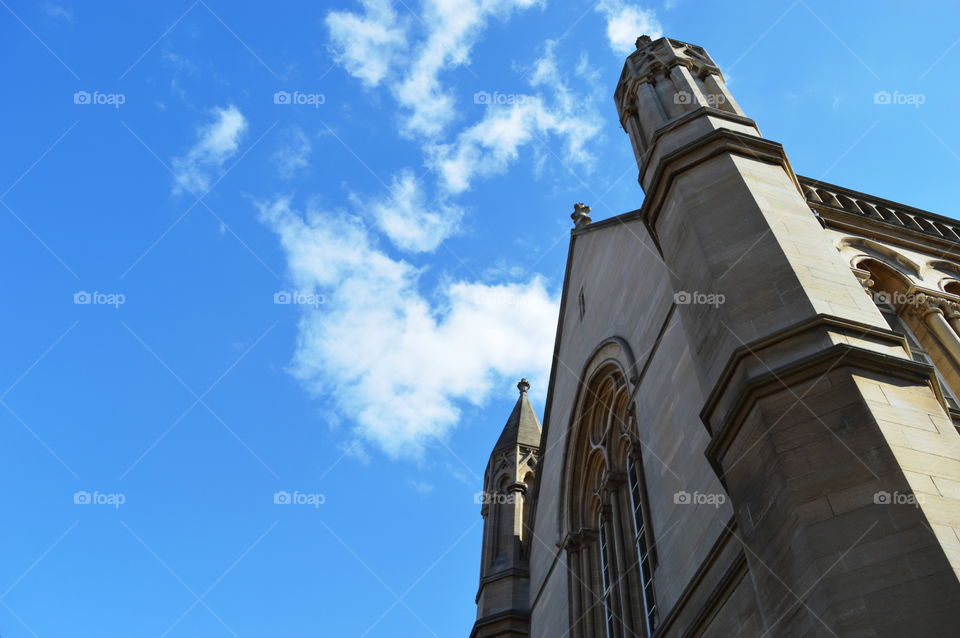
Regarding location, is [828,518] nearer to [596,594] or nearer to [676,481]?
[676,481]

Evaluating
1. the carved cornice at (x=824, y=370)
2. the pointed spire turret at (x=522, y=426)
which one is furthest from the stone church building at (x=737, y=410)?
the pointed spire turret at (x=522, y=426)

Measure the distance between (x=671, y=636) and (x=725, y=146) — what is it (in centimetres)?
575

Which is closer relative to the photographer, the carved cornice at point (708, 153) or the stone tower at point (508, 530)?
the carved cornice at point (708, 153)

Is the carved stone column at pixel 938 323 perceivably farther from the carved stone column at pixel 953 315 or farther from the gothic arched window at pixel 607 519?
the gothic arched window at pixel 607 519

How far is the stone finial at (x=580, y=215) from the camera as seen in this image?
783 inches

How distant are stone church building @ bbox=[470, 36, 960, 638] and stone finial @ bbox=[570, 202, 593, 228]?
2668 millimetres

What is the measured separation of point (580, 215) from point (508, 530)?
8096 millimetres

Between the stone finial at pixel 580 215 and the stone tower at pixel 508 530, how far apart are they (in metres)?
5.76

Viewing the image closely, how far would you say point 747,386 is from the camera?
6539 mm

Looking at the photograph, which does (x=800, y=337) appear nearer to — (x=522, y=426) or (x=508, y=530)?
(x=508, y=530)

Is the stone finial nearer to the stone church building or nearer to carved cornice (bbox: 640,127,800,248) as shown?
the stone church building

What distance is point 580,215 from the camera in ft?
66.0

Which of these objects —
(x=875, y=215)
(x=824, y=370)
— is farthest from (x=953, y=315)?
(x=824, y=370)

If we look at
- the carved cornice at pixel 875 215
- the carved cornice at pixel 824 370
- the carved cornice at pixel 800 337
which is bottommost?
the carved cornice at pixel 824 370
